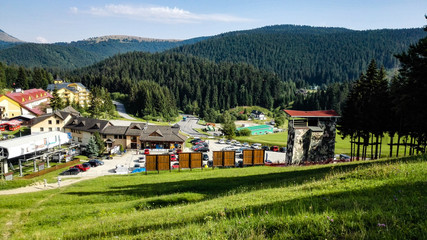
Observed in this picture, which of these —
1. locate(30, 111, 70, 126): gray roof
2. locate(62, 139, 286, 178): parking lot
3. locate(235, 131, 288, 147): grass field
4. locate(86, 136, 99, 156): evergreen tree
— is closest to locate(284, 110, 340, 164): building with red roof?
locate(62, 139, 286, 178): parking lot

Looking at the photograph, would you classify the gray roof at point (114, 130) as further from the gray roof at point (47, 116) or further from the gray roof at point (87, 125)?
the gray roof at point (47, 116)

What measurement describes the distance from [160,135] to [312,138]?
4397cm

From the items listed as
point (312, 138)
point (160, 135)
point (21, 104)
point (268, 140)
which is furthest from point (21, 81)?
point (312, 138)

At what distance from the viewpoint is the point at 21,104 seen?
8538cm

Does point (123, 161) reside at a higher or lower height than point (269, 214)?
lower

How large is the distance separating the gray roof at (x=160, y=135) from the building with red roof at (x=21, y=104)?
159 feet

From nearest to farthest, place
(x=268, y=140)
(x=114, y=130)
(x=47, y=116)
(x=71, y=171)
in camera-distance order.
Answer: (x=71, y=171) → (x=47, y=116) → (x=114, y=130) → (x=268, y=140)

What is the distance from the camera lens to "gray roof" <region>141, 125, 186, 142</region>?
2657 inches

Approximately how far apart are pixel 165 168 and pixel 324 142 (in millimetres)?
23334

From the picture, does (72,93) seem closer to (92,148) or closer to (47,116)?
(47,116)

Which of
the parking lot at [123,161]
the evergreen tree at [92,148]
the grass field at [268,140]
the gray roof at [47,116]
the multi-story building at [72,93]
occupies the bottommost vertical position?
the grass field at [268,140]

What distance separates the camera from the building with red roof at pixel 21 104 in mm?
83125

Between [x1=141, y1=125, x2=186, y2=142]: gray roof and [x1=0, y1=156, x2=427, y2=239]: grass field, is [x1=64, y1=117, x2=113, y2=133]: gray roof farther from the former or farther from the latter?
[x1=0, y1=156, x2=427, y2=239]: grass field

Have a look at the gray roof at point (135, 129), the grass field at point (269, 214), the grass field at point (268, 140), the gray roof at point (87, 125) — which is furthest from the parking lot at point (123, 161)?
the grass field at point (269, 214)
